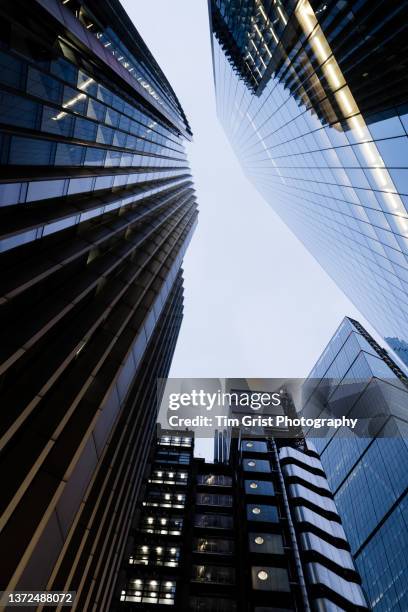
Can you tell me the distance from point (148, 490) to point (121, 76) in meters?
53.5

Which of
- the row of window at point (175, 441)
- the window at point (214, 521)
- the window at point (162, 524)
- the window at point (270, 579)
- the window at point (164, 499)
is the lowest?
the window at point (270, 579)

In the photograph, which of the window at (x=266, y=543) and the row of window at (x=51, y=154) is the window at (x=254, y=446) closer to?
the window at (x=266, y=543)

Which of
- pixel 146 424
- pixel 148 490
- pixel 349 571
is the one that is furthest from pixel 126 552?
pixel 349 571

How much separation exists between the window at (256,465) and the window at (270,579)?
18.2 m

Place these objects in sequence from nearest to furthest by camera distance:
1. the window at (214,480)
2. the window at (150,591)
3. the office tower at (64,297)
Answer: the office tower at (64,297), the window at (150,591), the window at (214,480)

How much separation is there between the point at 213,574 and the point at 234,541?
6556 millimetres

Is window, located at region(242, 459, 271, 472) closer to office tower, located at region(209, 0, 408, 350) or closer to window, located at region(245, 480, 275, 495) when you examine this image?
window, located at region(245, 480, 275, 495)

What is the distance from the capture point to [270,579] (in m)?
40.0

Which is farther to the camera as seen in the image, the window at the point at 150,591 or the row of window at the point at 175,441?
the row of window at the point at 175,441

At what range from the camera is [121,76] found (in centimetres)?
2181

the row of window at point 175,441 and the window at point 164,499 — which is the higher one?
the row of window at point 175,441

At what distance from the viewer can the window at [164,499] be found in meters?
51.0

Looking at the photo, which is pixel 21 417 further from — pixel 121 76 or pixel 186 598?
pixel 186 598

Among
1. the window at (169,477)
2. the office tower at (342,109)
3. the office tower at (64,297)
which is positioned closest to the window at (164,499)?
the window at (169,477)
